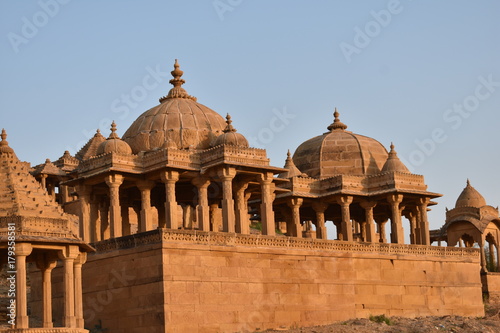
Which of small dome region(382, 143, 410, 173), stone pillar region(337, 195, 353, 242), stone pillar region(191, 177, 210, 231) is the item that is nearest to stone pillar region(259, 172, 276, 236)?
stone pillar region(191, 177, 210, 231)

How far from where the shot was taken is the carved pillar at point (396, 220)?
167ft

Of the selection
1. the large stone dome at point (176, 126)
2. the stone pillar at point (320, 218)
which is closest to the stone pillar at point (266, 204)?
the large stone dome at point (176, 126)

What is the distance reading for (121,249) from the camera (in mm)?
37844

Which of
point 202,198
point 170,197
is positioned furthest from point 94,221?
point 202,198

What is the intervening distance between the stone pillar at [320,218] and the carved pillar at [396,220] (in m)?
3.59

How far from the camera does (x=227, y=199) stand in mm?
43906

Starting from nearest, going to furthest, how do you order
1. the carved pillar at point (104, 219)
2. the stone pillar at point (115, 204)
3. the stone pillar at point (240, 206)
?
1. the stone pillar at point (115, 204)
2. the stone pillar at point (240, 206)
3. the carved pillar at point (104, 219)

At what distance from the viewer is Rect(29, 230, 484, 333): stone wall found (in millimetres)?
36375

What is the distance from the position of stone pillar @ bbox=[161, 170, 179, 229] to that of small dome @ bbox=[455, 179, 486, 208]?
2163cm

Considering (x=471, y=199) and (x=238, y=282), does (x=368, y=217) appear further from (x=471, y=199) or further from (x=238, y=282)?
(x=238, y=282)

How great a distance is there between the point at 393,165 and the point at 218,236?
16.3 meters

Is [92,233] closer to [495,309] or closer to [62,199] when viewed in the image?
[62,199]

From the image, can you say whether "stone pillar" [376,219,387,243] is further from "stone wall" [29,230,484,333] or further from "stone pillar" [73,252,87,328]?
"stone pillar" [73,252,87,328]

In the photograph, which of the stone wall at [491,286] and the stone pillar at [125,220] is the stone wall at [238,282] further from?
the stone wall at [491,286]
